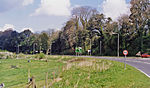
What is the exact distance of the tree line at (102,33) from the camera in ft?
175

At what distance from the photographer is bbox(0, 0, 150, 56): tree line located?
2099 inches

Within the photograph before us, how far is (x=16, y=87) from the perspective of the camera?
1592 centimetres

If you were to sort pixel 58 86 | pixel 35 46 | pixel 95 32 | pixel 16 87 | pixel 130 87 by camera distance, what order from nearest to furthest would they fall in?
pixel 130 87 < pixel 58 86 < pixel 16 87 < pixel 95 32 < pixel 35 46

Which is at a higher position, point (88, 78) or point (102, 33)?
point (102, 33)

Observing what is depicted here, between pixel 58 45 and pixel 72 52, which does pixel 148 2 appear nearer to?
pixel 72 52

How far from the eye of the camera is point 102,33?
70000 mm

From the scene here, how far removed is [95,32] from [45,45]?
35.8m

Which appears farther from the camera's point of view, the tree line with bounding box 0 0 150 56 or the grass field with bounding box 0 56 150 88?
the tree line with bounding box 0 0 150 56

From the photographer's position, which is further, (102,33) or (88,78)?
(102,33)

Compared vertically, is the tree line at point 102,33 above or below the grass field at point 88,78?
above

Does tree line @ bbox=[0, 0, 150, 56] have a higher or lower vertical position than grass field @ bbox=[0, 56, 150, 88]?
higher

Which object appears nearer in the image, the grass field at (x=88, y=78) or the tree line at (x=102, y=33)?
the grass field at (x=88, y=78)

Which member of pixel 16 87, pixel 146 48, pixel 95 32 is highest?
pixel 95 32

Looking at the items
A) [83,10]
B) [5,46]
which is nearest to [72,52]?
[83,10]
